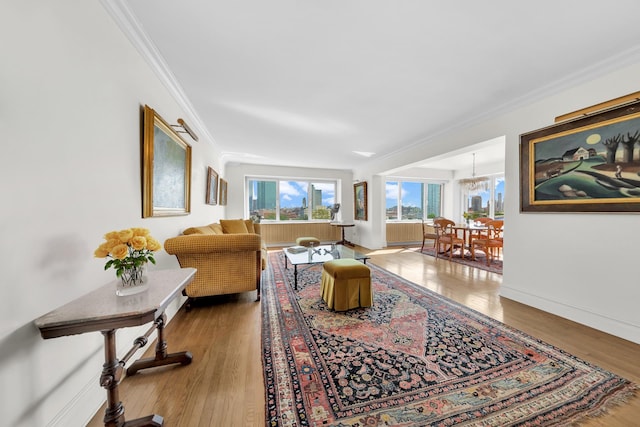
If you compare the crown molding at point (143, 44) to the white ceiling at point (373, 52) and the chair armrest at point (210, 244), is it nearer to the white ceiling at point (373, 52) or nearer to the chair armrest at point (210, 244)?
the white ceiling at point (373, 52)

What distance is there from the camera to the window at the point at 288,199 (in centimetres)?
680

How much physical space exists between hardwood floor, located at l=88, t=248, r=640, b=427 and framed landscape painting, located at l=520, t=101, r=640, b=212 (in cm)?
117

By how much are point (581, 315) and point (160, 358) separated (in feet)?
12.4

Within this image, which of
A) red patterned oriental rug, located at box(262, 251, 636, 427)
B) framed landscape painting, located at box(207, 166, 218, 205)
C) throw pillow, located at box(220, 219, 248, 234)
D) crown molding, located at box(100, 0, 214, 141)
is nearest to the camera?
red patterned oriental rug, located at box(262, 251, 636, 427)

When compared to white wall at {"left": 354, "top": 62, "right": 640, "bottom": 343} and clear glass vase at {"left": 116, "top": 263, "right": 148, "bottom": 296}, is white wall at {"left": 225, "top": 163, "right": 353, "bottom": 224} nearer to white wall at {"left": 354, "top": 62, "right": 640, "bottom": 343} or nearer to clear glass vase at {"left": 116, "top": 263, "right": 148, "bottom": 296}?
white wall at {"left": 354, "top": 62, "right": 640, "bottom": 343}

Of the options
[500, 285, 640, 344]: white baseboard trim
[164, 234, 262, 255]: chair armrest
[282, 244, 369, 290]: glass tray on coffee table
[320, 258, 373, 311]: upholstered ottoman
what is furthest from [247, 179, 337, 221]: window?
[500, 285, 640, 344]: white baseboard trim

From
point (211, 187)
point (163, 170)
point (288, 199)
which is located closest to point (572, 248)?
point (163, 170)

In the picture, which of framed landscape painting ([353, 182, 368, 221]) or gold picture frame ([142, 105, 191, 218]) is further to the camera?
framed landscape painting ([353, 182, 368, 221])

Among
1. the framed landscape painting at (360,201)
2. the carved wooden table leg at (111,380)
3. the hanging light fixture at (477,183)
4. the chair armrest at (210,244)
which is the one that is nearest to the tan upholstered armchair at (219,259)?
the chair armrest at (210,244)

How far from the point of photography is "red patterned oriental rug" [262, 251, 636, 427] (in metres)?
1.27

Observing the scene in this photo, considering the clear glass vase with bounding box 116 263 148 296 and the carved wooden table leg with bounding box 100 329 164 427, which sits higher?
the clear glass vase with bounding box 116 263 148 296

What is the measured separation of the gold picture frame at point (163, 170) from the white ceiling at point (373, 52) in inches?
22.1

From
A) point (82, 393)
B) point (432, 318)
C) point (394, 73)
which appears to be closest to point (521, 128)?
point (394, 73)

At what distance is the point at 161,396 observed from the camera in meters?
1.39
